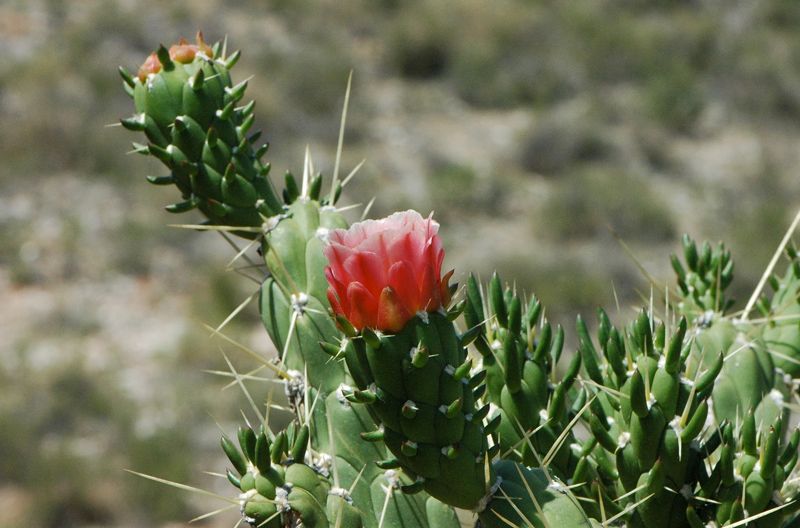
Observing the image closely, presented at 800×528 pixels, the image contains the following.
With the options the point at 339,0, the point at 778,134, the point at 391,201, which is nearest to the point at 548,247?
the point at 391,201

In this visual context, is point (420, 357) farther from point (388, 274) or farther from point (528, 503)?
point (528, 503)

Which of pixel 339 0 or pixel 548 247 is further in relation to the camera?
pixel 339 0

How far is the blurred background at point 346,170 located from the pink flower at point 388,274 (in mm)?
5987

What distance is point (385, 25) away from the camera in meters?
14.4

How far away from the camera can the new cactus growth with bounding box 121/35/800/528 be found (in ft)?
4.45

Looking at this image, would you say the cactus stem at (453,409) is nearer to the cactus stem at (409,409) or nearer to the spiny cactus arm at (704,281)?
the cactus stem at (409,409)

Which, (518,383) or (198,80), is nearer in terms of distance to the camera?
(518,383)

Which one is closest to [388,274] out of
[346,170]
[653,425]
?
[653,425]

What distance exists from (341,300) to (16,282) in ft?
29.4

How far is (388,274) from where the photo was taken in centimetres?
133

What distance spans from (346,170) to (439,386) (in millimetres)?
9958

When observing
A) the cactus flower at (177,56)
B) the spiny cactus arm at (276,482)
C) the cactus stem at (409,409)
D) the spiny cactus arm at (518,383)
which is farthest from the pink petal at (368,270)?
the cactus flower at (177,56)

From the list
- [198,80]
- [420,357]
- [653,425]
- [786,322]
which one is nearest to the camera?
[420,357]

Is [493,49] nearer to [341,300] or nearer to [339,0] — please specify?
[339,0]
